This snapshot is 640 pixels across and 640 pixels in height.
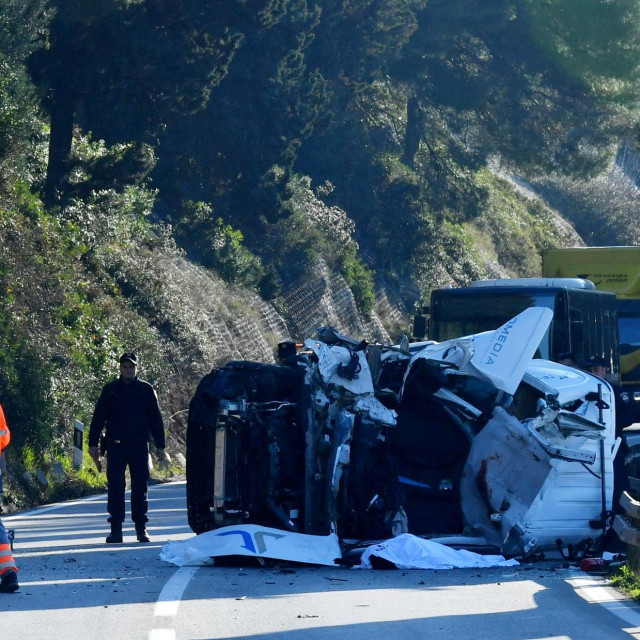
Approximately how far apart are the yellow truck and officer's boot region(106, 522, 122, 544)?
12.3m

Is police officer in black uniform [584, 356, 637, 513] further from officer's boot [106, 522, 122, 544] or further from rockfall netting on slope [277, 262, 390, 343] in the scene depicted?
rockfall netting on slope [277, 262, 390, 343]

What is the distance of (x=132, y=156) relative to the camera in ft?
85.6

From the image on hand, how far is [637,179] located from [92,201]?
2257 inches

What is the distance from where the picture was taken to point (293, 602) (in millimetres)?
8531

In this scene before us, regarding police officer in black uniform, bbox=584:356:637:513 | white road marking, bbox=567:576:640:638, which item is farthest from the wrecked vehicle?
white road marking, bbox=567:576:640:638

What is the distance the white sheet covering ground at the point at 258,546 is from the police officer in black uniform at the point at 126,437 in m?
1.53

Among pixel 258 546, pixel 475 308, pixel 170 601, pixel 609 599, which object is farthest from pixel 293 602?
pixel 475 308

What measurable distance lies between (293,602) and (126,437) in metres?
4.04

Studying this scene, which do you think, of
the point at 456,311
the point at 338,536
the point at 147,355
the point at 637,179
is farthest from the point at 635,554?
the point at 637,179

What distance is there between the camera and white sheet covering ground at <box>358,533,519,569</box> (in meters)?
10.2

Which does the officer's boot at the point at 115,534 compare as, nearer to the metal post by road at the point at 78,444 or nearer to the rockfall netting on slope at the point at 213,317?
the metal post by road at the point at 78,444

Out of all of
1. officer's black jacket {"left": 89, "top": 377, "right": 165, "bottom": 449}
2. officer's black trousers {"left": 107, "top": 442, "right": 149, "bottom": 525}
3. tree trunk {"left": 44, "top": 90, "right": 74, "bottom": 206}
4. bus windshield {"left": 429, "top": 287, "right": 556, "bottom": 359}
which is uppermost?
tree trunk {"left": 44, "top": 90, "right": 74, "bottom": 206}

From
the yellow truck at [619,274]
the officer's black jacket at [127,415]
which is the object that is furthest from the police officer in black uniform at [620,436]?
the yellow truck at [619,274]

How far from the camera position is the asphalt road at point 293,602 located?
7.46 meters
